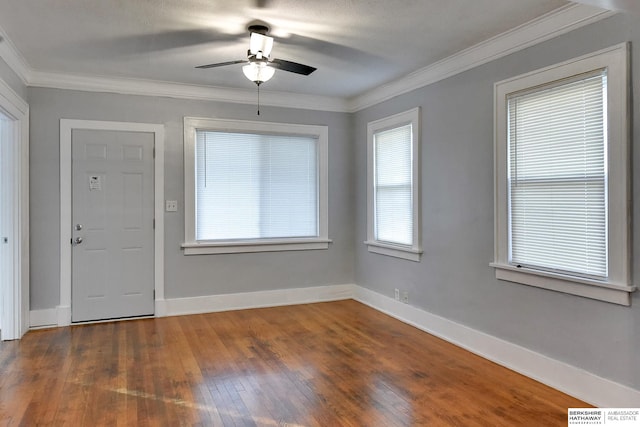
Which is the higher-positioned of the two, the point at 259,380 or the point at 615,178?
the point at 615,178

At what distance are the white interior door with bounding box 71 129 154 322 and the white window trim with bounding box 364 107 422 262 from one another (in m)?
2.47

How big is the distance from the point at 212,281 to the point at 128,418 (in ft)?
8.15

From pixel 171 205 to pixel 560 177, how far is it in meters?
3.74

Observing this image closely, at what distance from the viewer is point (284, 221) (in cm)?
532

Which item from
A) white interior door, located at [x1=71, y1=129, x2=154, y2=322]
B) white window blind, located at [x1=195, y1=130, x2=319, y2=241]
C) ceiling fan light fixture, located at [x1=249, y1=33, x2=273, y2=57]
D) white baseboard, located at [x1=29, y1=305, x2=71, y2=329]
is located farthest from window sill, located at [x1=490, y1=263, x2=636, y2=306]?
white baseboard, located at [x1=29, y1=305, x2=71, y2=329]

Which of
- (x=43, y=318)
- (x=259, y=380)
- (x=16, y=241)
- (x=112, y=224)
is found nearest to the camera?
(x=259, y=380)

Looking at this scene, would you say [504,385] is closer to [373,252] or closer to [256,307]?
[373,252]

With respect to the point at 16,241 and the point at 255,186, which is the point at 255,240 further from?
the point at 16,241

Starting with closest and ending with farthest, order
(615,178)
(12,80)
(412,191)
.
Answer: (615,178) → (12,80) → (412,191)

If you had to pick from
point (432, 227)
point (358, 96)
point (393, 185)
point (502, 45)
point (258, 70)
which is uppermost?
point (358, 96)

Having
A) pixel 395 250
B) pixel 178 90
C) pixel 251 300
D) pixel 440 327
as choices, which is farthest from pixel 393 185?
pixel 178 90

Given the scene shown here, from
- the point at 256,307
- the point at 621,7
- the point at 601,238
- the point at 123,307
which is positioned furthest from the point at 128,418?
the point at 621,7

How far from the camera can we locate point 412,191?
4426 mm

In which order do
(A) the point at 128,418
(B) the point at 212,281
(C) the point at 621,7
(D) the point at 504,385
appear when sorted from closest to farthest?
1. (C) the point at 621,7
2. (A) the point at 128,418
3. (D) the point at 504,385
4. (B) the point at 212,281
